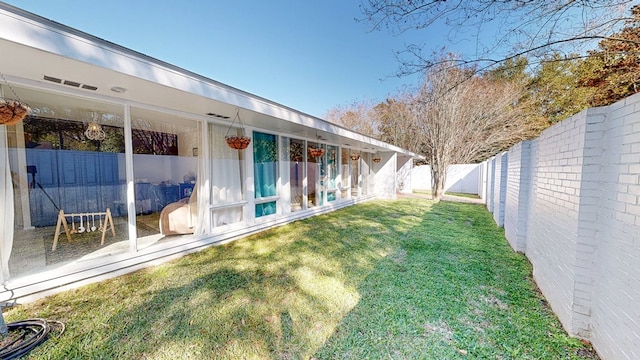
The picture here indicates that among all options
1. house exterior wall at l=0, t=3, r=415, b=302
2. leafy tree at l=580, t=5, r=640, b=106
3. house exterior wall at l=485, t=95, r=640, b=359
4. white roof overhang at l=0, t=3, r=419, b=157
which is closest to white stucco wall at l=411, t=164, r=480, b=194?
leafy tree at l=580, t=5, r=640, b=106

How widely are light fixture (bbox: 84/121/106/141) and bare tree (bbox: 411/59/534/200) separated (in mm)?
11001

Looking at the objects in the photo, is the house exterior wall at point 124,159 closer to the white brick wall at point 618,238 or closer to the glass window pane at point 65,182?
the glass window pane at point 65,182

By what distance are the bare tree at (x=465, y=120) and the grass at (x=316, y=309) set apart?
8.26 meters

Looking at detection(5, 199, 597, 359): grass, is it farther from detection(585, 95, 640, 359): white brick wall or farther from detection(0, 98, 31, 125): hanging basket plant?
detection(0, 98, 31, 125): hanging basket plant

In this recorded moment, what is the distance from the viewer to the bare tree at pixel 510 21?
9.47ft

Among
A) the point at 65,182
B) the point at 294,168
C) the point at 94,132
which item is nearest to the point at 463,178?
the point at 294,168

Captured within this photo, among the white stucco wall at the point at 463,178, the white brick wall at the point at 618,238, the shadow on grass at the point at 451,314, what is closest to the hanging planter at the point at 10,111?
the shadow on grass at the point at 451,314

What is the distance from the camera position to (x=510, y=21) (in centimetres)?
310

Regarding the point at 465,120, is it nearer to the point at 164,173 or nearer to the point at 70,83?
the point at 164,173

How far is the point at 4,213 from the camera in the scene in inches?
103

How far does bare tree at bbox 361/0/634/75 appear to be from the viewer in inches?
114

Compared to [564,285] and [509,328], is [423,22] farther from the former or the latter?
[509,328]

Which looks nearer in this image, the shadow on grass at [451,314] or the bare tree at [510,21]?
the shadow on grass at [451,314]

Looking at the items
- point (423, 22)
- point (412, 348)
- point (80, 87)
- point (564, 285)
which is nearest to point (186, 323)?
point (412, 348)
